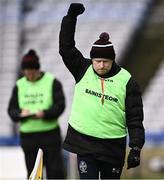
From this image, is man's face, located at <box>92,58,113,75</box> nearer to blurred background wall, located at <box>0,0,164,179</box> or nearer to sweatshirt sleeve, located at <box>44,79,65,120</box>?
sweatshirt sleeve, located at <box>44,79,65,120</box>

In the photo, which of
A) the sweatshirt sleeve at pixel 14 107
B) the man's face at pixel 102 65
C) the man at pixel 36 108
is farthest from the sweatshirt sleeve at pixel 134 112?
the sweatshirt sleeve at pixel 14 107

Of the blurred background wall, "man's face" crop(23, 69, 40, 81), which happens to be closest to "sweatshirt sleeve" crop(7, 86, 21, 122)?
"man's face" crop(23, 69, 40, 81)

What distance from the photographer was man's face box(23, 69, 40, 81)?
9727mm

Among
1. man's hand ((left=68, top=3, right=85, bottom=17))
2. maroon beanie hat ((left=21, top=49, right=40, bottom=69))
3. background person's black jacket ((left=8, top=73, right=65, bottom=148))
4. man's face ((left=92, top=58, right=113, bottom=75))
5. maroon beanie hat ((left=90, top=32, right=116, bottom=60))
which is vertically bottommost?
background person's black jacket ((left=8, top=73, right=65, bottom=148))

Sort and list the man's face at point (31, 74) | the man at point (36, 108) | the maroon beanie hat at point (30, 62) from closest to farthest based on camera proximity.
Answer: the maroon beanie hat at point (30, 62)
the man's face at point (31, 74)
the man at point (36, 108)

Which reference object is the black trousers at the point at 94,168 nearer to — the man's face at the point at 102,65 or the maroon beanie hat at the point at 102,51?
the man's face at the point at 102,65

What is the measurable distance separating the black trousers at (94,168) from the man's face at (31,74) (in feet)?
8.56

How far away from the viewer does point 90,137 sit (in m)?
7.23

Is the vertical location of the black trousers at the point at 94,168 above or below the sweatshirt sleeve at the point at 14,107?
below

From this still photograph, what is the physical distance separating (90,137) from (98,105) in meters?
0.30

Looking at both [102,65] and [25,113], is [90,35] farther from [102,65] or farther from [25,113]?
[102,65]

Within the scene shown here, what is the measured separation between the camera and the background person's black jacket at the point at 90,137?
7.15 metres

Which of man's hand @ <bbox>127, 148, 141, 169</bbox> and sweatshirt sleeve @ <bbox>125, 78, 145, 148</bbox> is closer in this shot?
man's hand @ <bbox>127, 148, 141, 169</bbox>

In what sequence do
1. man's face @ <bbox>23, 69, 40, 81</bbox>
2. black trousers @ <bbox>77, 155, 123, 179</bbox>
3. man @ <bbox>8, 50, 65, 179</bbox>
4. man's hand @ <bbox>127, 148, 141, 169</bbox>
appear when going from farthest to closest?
man @ <bbox>8, 50, 65, 179</bbox>
man's face @ <bbox>23, 69, 40, 81</bbox>
black trousers @ <bbox>77, 155, 123, 179</bbox>
man's hand @ <bbox>127, 148, 141, 169</bbox>
